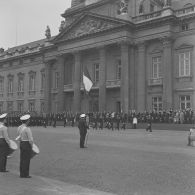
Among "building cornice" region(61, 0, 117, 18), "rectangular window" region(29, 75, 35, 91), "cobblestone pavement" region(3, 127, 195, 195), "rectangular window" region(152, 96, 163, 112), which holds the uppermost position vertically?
"building cornice" region(61, 0, 117, 18)

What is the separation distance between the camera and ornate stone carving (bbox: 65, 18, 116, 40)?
157 feet

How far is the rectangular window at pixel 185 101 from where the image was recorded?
134 ft

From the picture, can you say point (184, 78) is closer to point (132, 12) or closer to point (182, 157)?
point (132, 12)

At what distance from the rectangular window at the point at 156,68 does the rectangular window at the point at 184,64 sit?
2831 mm

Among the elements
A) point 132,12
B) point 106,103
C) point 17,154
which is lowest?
point 17,154

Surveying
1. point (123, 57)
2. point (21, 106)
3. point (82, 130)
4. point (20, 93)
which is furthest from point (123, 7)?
point (82, 130)

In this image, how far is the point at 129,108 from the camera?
146ft

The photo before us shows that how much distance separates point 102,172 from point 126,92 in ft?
110

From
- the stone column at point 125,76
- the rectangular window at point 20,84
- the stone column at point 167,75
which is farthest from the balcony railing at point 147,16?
the rectangular window at point 20,84

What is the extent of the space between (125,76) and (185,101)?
7903 mm

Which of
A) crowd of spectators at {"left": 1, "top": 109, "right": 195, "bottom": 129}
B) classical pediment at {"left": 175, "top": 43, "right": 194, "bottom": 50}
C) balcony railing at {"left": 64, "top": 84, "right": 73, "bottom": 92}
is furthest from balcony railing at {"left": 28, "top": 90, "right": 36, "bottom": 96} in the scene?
classical pediment at {"left": 175, "top": 43, "right": 194, "bottom": 50}

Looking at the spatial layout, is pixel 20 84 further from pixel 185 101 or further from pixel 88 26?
pixel 185 101

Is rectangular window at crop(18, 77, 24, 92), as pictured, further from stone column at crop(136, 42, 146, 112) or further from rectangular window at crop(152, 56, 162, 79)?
rectangular window at crop(152, 56, 162, 79)

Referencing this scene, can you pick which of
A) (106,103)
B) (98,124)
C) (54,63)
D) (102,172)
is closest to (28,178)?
(102,172)
